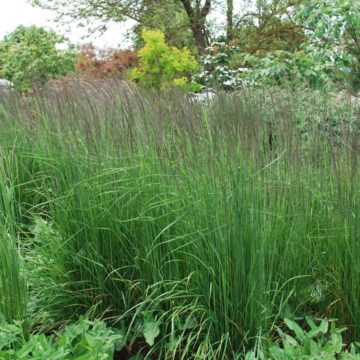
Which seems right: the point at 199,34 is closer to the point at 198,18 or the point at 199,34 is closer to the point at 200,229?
the point at 198,18

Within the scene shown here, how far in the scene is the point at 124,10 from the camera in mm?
19078

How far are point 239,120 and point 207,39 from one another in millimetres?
18894

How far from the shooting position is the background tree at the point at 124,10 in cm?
1911

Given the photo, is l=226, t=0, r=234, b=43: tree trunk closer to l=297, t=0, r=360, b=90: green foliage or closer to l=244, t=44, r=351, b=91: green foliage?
l=297, t=0, r=360, b=90: green foliage

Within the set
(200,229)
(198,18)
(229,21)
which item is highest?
(198,18)

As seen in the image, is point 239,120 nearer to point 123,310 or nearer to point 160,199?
point 160,199

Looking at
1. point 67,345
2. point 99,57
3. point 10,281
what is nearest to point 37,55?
point 99,57

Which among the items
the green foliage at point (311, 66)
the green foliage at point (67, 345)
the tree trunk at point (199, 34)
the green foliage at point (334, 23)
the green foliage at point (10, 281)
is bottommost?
the green foliage at point (67, 345)

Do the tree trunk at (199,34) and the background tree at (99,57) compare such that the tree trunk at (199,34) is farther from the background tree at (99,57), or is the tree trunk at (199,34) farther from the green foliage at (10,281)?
the green foliage at (10,281)

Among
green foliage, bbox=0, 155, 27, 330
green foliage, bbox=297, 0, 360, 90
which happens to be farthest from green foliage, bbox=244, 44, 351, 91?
green foliage, bbox=0, 155, 27, 330

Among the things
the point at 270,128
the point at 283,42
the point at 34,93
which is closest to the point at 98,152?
the point at 270,128

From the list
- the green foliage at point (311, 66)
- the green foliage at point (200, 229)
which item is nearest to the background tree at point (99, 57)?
the green foliage at point (311, 66)

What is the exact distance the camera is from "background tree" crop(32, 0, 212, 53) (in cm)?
1911

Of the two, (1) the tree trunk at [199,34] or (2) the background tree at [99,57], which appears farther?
(1) the tree trunk at [199,34]
